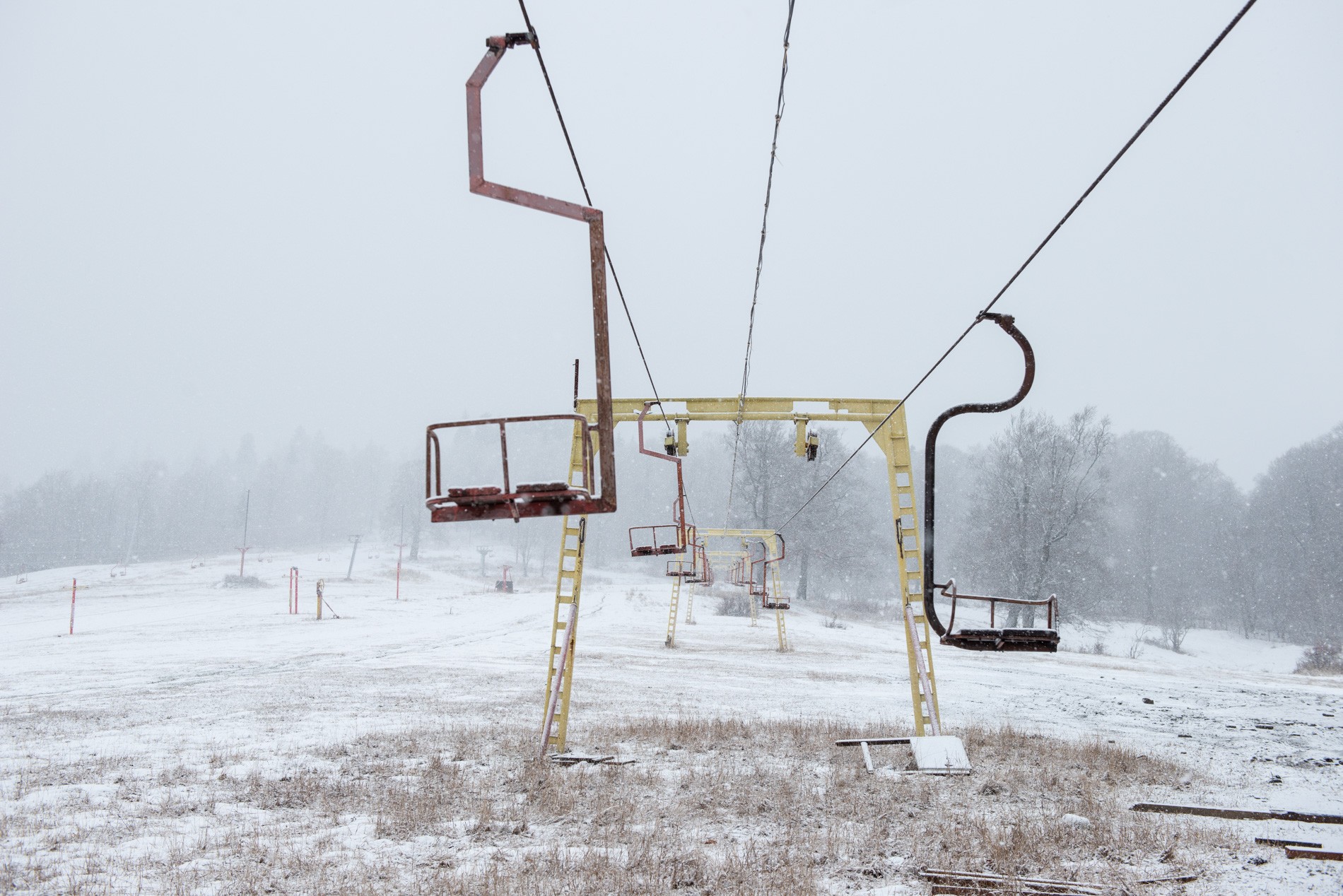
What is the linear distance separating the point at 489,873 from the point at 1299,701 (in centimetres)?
2184

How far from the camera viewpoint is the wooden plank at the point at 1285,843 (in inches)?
259

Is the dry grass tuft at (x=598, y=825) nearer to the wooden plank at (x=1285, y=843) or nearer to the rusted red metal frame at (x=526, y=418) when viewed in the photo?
the wooden plank at (x=1285, y=843)

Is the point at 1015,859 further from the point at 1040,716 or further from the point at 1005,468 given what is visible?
the point at 1005,468

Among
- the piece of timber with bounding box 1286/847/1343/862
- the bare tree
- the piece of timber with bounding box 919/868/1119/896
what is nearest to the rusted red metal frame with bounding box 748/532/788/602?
the piece of timber with bounding box 1286/847/1343/862

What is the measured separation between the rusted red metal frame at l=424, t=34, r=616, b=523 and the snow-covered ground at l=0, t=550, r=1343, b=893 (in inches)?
154

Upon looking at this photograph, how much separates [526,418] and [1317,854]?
25.2 ft

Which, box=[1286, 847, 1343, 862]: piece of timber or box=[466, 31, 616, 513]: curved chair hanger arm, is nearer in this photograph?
box=[466, 31, 616, 513]: curved chair hanger arm

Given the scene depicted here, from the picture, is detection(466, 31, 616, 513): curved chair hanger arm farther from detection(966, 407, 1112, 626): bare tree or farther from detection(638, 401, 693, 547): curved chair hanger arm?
detection(966, 407, 1112, 626): bare tree

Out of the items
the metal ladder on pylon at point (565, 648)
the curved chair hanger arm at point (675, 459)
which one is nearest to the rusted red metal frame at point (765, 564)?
the curved chair hanger arm at point (675, 459)

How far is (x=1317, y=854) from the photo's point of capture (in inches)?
246

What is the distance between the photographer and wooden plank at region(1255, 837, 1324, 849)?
21.6 ft

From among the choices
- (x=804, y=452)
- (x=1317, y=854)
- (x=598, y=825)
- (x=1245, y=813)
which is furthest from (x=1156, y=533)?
(x=598, y=825)

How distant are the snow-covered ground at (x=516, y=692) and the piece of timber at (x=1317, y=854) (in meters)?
0.15

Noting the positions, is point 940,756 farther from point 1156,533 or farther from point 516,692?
point 1156,533
